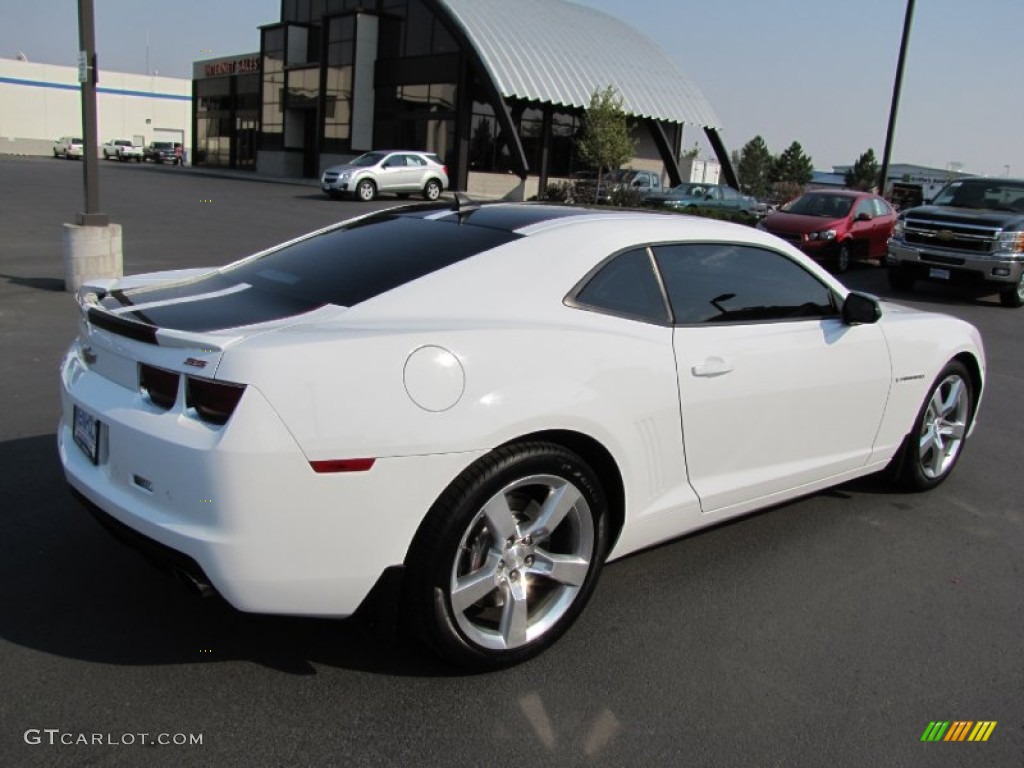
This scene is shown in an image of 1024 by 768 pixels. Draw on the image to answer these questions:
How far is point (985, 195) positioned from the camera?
47.2 feet

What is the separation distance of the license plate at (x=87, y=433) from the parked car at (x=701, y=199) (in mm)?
25334

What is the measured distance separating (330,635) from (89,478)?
3.29 feet

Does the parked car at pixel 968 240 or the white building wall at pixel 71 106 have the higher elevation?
the white building wall at pixel 71 106

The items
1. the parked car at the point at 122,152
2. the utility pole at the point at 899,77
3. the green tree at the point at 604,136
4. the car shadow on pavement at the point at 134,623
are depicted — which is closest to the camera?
the car shadow on pavement at the point at 134,623

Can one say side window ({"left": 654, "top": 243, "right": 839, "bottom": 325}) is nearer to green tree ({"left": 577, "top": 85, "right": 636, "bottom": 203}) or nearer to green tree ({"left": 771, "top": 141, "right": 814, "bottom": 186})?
green tree ({"left": 577, "top": 85, "right": 636, "bottom": 203})

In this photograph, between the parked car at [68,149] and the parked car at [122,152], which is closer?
the parked car at [68,149]

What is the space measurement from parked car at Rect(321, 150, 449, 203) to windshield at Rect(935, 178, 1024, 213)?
17653 millimetres

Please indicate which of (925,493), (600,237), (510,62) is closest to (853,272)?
(925,493)

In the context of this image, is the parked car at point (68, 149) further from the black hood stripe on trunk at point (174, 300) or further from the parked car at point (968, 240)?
the black hood stripe on trunk at point (174, 300)

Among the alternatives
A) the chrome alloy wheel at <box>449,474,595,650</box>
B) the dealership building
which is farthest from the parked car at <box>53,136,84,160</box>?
the chrome alloy wheel at <box>449,474,595,650</box>

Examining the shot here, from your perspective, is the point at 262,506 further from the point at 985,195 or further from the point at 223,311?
the point at 985,195

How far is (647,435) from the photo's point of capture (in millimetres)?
3244

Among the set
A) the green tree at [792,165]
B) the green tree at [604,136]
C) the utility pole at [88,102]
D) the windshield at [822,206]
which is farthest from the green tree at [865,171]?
the utility pole at [88,102]

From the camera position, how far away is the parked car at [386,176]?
95.8ft
